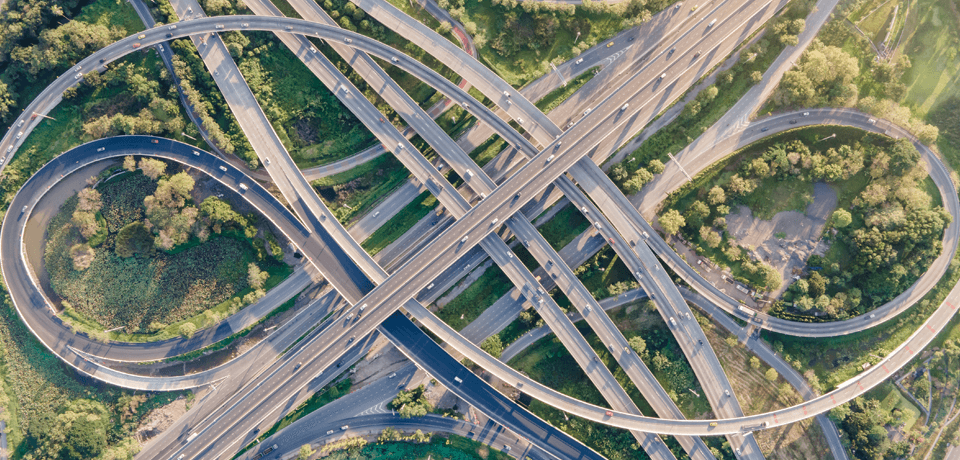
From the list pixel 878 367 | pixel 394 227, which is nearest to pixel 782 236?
pixel 878 367

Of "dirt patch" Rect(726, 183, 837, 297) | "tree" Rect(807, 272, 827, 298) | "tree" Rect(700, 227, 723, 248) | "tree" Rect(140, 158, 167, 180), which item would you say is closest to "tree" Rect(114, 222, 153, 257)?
"tree" Rect(140, 158, 167, 180)

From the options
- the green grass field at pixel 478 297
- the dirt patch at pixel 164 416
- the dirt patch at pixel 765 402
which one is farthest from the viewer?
the green grass field at pixel 478 297

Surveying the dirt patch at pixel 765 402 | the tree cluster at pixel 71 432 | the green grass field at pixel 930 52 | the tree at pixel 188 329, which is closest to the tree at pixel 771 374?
the dirt patch at pixel 765 402

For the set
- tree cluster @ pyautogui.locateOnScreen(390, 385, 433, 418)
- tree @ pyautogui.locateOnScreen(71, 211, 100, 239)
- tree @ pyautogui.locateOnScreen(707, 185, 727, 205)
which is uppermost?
tree @ pyautogui.locateOnScreen(707, 185, 727, 205)

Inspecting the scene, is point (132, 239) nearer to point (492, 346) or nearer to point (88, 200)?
point (88, 200)

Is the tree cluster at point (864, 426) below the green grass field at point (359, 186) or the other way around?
below

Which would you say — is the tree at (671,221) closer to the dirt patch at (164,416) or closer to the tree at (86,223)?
the dirt patch at (164,416)

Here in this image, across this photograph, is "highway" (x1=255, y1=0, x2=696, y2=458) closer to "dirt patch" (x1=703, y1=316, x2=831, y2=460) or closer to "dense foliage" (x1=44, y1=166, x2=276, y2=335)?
"dirt patch" (x1=703, y1=316, x2=831, y2=460)
